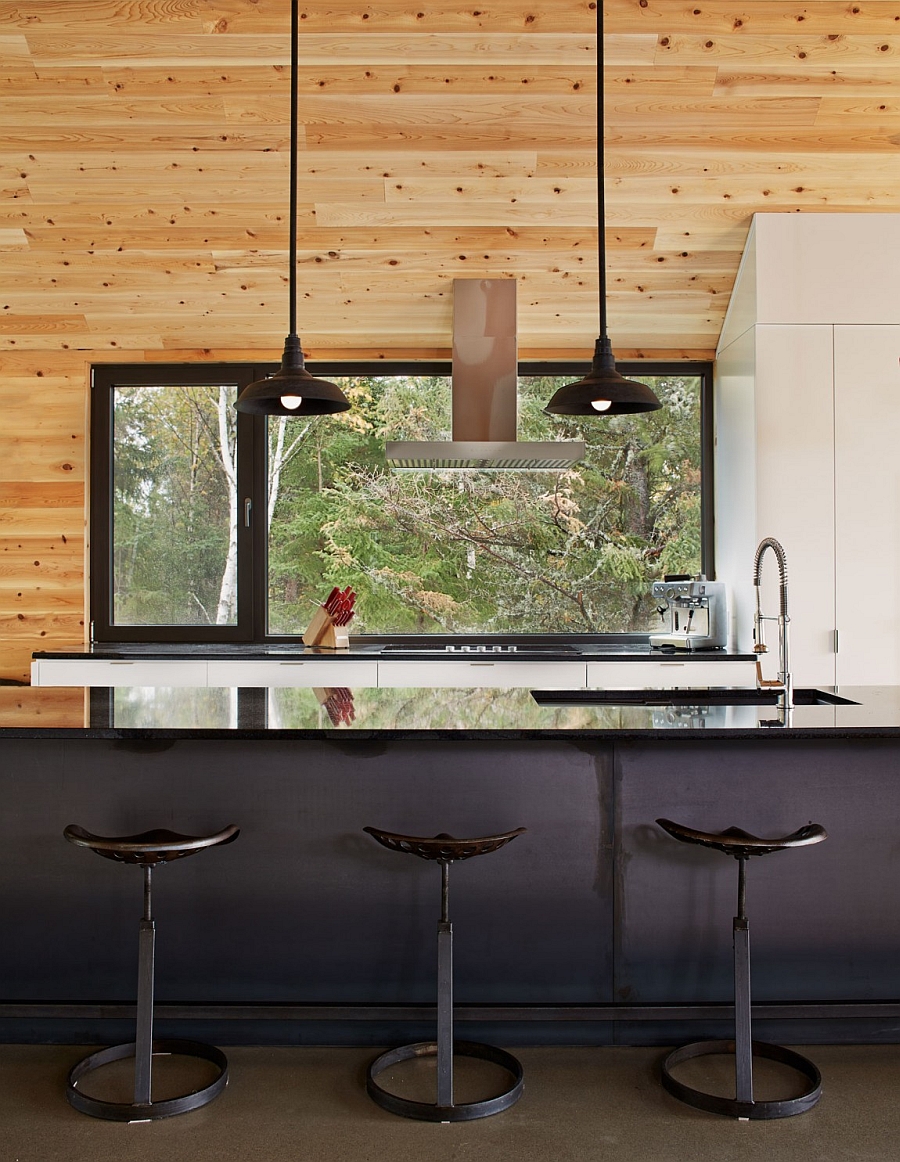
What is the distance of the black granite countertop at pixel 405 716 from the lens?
2443 mm

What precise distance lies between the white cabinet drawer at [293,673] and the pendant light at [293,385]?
1.77m

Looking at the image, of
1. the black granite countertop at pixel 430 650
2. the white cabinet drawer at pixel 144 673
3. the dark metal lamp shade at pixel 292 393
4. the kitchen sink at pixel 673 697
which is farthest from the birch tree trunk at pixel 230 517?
the kitchen sink at pixel 673 697

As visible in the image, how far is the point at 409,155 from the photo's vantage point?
4.27 metres

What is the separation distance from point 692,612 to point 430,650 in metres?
1.32

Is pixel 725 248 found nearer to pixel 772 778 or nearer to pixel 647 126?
pixel 647 126

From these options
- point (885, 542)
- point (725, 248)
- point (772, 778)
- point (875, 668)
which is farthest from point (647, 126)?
point (772, 778)

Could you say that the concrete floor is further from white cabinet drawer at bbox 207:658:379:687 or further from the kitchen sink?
white cabinet drawer at bbox 207:658:379:687

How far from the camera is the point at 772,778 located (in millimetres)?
2672

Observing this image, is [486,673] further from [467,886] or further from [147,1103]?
[147,1103]

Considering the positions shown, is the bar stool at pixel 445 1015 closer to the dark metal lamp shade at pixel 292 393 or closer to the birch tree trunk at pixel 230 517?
the dark metal lamp shade at pixel 292 393

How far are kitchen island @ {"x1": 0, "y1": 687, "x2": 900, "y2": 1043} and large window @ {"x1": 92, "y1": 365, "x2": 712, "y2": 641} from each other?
8.89 feet

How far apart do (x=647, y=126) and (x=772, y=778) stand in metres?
2.81

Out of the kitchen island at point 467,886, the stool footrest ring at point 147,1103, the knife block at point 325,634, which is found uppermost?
the knife block at point 325,634

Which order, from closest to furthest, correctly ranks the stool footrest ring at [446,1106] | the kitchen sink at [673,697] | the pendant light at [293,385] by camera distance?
1. the stool footrest ring at [446,1106]
2. the pendant light at [293,385]
3. the kitchen sink at [673,697]
